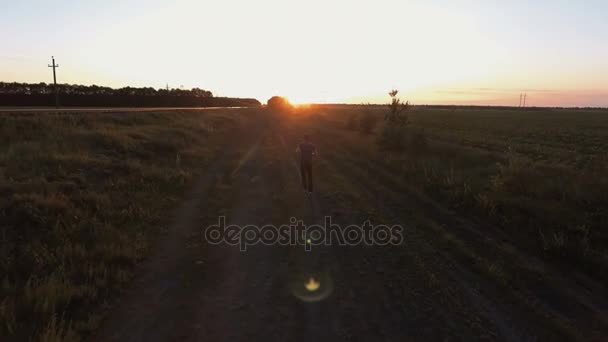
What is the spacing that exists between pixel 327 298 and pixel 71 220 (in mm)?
6248

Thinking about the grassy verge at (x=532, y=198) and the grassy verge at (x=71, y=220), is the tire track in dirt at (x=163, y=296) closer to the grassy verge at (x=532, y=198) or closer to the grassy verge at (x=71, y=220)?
the grassy verge at (x=71, y=220)

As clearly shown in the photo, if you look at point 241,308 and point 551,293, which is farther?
point 551,293

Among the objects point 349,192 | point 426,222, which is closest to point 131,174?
point 349,192

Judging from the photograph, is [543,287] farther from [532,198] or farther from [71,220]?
[71,220]

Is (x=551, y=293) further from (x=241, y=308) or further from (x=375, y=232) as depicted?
(x=241, y=308)

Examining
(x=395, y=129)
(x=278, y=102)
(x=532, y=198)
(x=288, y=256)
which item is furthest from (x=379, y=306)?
(x=278, y=102)

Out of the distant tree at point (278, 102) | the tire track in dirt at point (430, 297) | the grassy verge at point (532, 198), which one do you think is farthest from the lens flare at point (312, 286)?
the distant tree at point (278, 102)

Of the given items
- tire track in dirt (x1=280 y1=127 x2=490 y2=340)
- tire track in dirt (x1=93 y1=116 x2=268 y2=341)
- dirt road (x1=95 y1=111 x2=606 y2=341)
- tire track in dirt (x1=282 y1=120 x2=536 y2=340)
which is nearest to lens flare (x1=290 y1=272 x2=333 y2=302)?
dirt road (x1=95 y1=111 x2=606 y2=341)

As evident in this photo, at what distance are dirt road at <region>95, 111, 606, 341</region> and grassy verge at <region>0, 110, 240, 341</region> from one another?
57 cm

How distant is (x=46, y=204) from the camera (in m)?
7.88

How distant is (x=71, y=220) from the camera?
768 centimetres

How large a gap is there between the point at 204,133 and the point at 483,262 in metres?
25.0

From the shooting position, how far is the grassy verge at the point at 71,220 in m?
4.71

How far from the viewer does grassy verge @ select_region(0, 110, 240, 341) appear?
471cm
